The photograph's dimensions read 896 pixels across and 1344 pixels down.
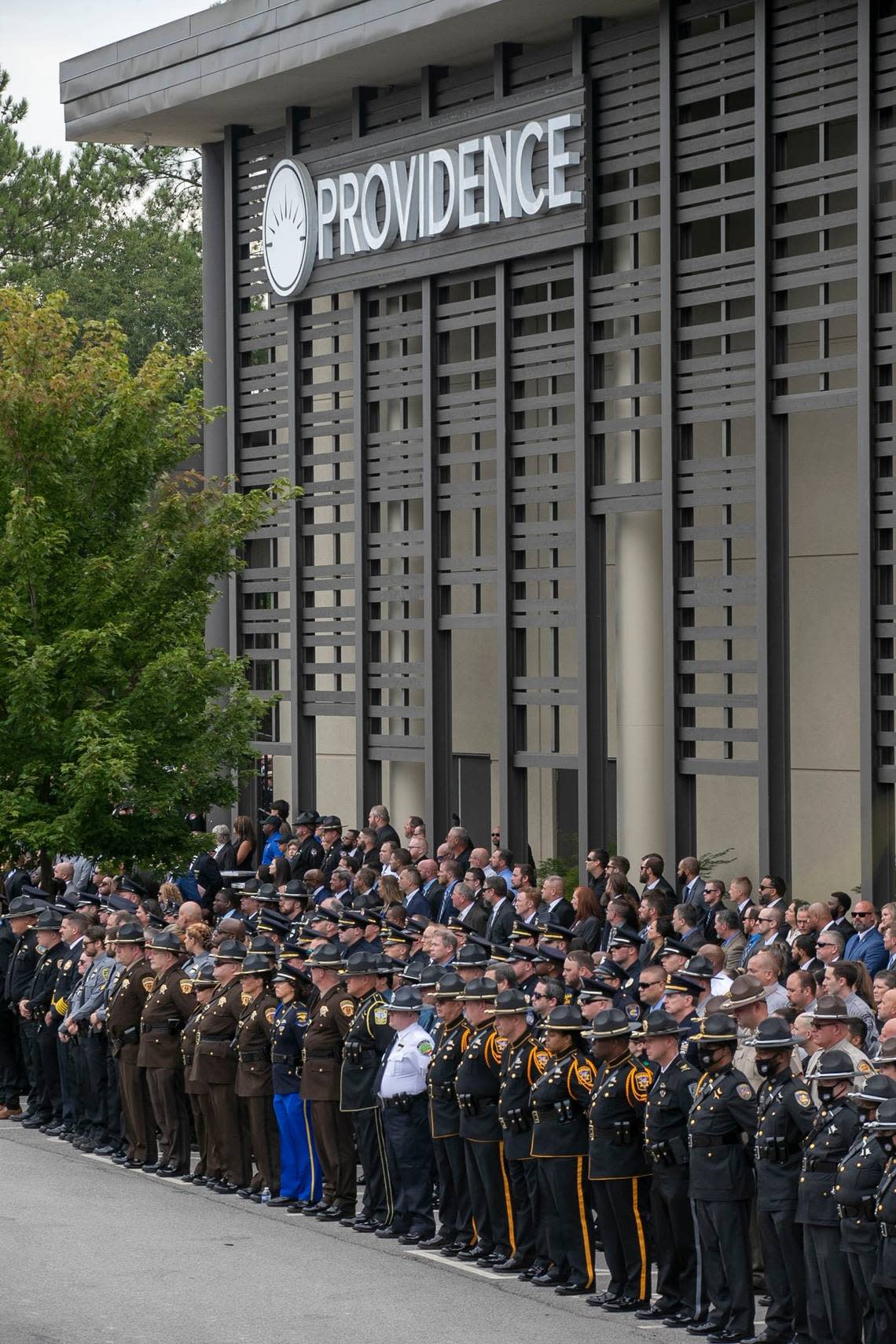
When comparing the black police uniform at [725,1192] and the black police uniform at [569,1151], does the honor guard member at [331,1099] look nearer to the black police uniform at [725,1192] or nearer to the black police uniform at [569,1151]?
the black police uniform at [569,1151]

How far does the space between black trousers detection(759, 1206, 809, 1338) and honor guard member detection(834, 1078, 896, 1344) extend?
633 millimetres

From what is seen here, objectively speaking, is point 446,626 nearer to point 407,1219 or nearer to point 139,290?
point 407,1219

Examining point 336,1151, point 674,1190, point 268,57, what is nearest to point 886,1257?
point 674,1190

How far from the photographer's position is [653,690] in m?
23.4

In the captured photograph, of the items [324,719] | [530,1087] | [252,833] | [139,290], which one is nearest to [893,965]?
[530,1087]

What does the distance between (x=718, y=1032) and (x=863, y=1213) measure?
1.58m

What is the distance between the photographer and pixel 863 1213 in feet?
32.6

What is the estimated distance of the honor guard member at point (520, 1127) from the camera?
1243 centimetres

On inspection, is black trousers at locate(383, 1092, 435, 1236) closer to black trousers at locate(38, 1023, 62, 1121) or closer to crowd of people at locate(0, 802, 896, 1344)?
crowd of people at locate(0, 802, 896, 1344)

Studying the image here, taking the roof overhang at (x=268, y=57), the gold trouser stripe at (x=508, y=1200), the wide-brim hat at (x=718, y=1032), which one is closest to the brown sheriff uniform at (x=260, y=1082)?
the gold trouser stripe at (x=508, y=1200)

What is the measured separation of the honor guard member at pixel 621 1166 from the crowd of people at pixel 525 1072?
0.01 m

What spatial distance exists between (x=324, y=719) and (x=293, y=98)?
883 centimetres

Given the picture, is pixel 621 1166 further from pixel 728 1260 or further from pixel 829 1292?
pixel 829 1292

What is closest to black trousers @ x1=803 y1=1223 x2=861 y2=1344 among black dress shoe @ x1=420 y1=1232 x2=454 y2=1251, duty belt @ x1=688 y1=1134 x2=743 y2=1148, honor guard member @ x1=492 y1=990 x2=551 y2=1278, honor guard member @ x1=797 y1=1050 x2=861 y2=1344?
honor guard member @ x1=797 y1=1050 x2=861 y2=1344
